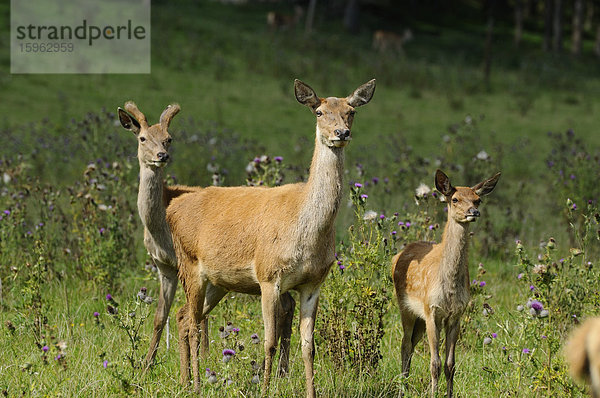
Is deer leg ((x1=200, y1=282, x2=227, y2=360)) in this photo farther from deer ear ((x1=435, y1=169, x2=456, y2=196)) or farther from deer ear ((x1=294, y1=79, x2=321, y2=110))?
deer ear ((x1=435, y1=169, x2=456, y2=196))

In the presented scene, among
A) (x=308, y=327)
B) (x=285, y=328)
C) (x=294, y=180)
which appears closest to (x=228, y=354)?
(x=308, y=327)

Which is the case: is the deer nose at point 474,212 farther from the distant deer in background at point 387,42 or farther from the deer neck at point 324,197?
the distant deer in background at point 387,42

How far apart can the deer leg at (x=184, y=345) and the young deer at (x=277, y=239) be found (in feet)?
0.39

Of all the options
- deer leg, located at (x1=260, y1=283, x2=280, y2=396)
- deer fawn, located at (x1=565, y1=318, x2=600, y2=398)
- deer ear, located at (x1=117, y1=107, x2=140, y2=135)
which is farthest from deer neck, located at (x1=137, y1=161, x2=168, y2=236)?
deer fawn, located at (x1=565, y1=318, x2=600, y2=398)

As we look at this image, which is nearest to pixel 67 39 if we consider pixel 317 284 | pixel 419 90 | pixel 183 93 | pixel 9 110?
pixel 183 93

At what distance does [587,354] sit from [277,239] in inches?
126

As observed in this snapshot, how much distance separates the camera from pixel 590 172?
1072cm

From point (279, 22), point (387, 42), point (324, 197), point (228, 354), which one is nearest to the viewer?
point (228, 354)

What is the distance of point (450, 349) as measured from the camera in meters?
5.77


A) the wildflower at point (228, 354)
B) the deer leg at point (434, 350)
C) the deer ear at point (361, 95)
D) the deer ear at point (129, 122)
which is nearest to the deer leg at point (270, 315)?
the wildflower at point (228, 354)

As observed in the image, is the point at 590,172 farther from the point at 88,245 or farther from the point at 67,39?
the point at 67,39

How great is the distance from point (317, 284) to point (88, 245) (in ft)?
11.6

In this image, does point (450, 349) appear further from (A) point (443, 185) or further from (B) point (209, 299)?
(B) point (209, 299)

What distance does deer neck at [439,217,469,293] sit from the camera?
574cm
